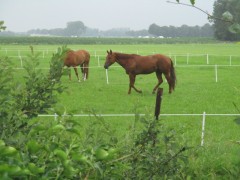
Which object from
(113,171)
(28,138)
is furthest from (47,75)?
(113,171)

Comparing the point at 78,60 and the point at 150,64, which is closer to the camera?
the point at 150,64

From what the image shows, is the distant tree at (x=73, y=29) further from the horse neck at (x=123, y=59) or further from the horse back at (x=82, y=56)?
the horse neck at (x=123, y=59)

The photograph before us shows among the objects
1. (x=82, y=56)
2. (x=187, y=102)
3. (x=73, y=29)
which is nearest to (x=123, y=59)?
(x=187, y=102)

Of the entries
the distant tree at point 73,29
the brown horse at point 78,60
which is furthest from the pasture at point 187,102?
the distant tree at point 73,29

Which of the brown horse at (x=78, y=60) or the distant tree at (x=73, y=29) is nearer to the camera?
the brown horse at (x=78, y=60)

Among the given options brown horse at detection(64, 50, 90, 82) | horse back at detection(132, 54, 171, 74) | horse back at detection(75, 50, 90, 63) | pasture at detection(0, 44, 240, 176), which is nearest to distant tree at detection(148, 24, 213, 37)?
horse back at detection(75, 50, 90, 63)

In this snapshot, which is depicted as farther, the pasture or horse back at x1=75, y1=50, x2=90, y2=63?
horse back at x1=75, y1=50, x2=90, y2=63

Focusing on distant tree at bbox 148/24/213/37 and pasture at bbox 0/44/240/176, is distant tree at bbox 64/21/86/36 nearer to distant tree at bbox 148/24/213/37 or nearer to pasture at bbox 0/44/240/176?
distant tree at bbox 148/24/213/37

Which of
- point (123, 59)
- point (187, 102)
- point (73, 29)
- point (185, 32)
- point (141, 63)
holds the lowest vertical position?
point (187, 102)

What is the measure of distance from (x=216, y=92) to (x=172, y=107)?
358 cm

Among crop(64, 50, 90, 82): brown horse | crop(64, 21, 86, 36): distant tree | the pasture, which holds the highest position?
crop(64, 21, 86, 36): distant tree

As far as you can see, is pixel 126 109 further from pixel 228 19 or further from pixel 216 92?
pixel 228 19

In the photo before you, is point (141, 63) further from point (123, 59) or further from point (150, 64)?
point (123, 59)

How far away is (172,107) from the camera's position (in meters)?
12.3
